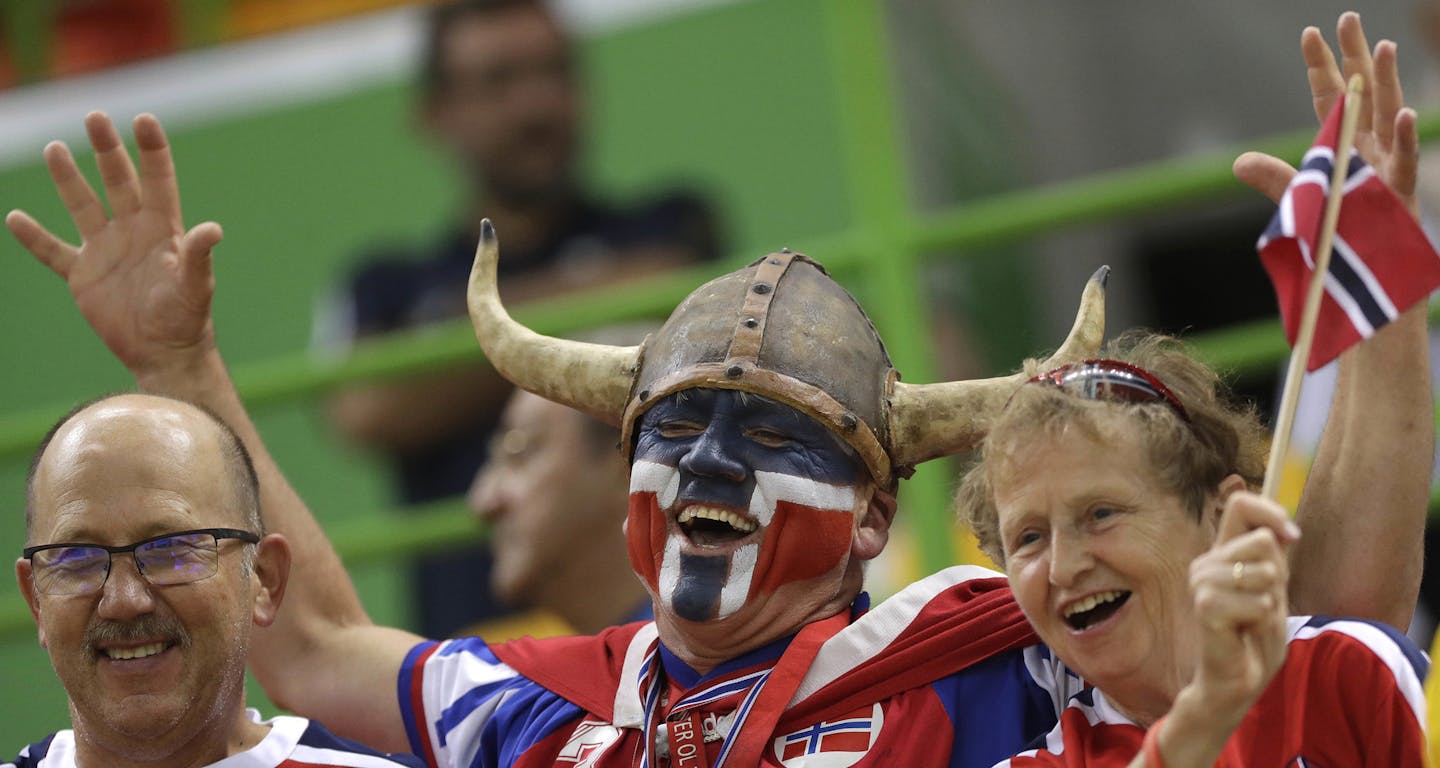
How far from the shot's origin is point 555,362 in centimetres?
320

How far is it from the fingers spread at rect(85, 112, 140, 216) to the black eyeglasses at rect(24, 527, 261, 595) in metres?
0.76

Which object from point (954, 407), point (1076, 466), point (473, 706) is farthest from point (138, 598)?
point (1076, 466)

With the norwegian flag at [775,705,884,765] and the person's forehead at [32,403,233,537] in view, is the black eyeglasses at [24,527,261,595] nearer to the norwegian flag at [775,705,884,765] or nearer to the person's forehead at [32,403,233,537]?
the person's forehead at [32,403,233,537]

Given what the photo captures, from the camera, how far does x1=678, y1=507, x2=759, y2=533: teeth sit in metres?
2.91

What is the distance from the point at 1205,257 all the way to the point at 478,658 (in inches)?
242

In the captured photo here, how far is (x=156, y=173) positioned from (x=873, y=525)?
131cm

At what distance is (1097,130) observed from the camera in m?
9.19

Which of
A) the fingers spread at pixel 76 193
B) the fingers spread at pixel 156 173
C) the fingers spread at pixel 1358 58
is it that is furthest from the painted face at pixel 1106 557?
the fingers spread at pixel 76 193

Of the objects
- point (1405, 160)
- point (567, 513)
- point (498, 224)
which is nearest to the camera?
point (1405, 160)

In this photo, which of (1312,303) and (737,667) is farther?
(737,667)

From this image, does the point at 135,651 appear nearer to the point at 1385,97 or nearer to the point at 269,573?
the point at 269,573

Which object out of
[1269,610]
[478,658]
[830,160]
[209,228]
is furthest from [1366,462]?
[830,160]

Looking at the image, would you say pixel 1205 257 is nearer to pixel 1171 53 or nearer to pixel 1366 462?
pixel 1171 53

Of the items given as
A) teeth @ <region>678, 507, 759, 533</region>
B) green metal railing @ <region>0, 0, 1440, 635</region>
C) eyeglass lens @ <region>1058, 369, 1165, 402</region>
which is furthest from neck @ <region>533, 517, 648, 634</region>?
eyeglass lens @ <region>1058, 369, 1165, 402</region>
